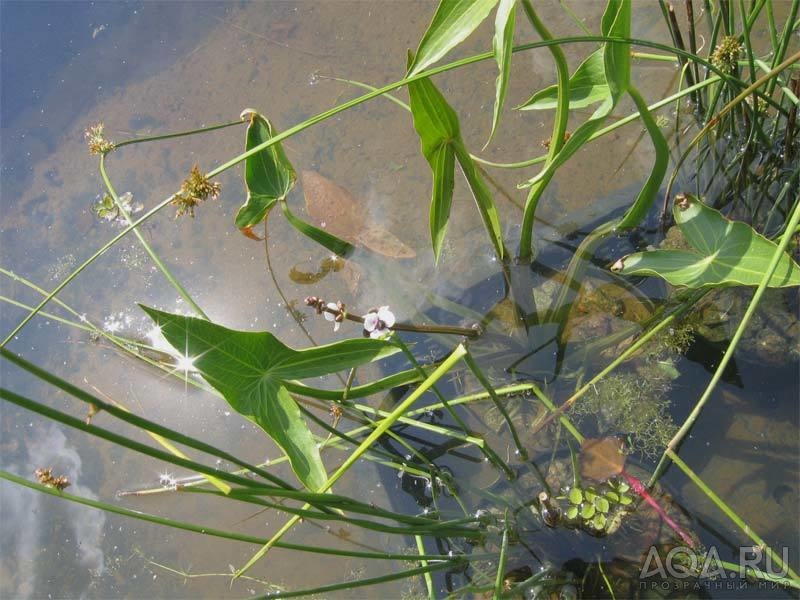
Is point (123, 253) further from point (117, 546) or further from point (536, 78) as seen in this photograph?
point (536, 78)

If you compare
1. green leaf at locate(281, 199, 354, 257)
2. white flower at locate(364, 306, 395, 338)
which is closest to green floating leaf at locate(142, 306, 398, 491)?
white flower at locate(364, 306, 395, 338)

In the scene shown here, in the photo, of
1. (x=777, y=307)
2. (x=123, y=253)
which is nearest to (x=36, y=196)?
(x=123, y=253)

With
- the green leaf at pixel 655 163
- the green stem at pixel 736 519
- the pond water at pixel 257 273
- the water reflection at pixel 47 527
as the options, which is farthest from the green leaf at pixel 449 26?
the water reflection at pixel 47 527

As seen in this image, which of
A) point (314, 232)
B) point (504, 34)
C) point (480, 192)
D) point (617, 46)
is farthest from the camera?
point (314, 232)

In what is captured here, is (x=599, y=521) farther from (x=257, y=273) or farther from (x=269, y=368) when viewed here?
(x=257, y=273)

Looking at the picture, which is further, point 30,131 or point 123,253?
point 30,131

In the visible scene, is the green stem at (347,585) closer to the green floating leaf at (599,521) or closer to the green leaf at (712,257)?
the green floating leaf at (599,521)

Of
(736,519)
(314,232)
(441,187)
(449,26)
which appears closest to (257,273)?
(314,232)
